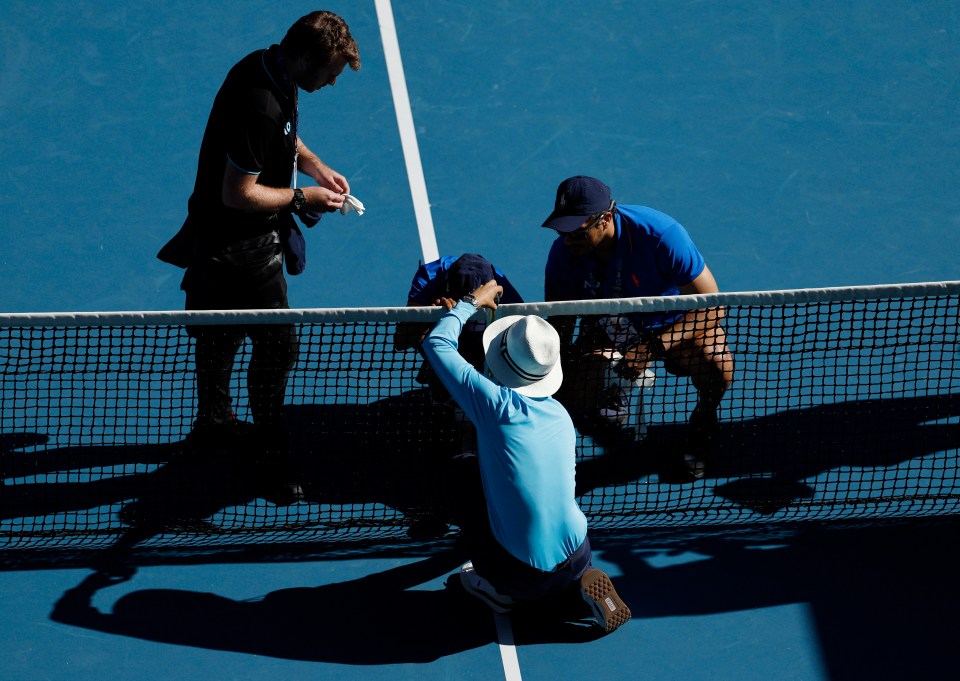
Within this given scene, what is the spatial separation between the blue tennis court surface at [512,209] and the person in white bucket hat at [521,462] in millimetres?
519

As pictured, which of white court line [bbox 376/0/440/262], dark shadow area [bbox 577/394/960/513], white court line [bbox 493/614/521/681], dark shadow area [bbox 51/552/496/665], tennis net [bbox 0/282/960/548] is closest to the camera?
white court line [bbox 493/614/521/681]

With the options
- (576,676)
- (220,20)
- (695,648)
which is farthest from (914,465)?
(220,20)

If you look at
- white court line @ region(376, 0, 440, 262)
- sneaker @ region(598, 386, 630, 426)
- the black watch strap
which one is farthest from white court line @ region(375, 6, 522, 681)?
the black watch strap

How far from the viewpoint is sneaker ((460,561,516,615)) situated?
541 cm

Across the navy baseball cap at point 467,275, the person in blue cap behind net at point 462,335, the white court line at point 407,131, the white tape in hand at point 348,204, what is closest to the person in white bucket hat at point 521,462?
the navy baseball cap at point 467,275

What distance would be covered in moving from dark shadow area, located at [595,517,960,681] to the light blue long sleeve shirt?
101 centimetres

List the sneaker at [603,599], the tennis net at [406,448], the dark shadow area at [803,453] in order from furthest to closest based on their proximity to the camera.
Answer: the dark shadow area at [803,453]
the tennis net at [406,448]
the sneaker at [603,599]

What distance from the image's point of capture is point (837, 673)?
534 cm

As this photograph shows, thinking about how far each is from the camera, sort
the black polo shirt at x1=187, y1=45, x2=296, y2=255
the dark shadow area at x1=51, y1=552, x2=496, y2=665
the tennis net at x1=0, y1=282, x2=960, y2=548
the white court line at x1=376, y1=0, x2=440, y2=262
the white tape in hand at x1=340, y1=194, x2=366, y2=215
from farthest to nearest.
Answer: the white court line at x1=376, y1=0, x2=440, y2=262, the tennis net at x1=0, y1=282, x2=960, y2=548, the white tape in hand at x1=340, y1=194, x2=366, y2=215, the dark shadow area at x1=51, y1=552, x2=496, y2=665, the black polo shirt at x1=187, y1=45, x2=296, y2=255

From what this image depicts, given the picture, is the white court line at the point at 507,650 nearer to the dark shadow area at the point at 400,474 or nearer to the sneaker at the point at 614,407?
the dark shadow area at the point at 400,474

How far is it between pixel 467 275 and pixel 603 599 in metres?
1.81

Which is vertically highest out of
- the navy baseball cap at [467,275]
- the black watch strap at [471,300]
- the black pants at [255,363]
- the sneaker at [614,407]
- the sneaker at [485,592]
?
the navy baseball cap at [467,275]

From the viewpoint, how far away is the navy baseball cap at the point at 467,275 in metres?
5.36

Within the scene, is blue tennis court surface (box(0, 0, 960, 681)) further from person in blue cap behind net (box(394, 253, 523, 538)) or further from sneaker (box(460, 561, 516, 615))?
person in blue cap behind net (box(394, 253, 523, 538))
